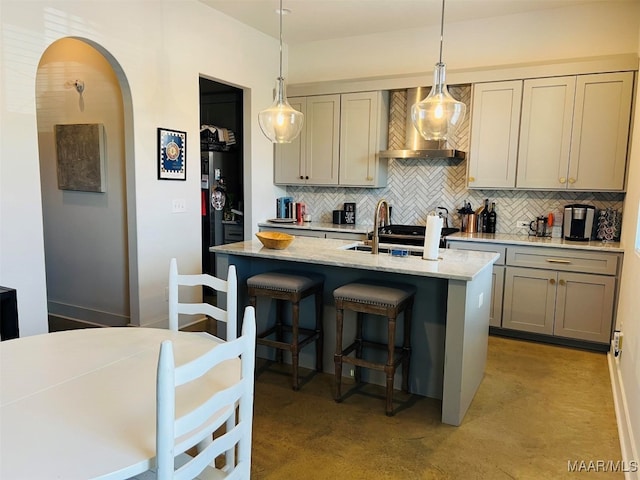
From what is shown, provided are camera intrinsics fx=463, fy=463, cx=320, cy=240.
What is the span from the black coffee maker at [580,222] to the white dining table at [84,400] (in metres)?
3.53

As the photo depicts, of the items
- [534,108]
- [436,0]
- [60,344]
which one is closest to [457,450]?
[60,344]

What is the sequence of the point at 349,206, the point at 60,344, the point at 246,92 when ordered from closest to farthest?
the point at 60,344, the point at 246,92, the point at 349,206

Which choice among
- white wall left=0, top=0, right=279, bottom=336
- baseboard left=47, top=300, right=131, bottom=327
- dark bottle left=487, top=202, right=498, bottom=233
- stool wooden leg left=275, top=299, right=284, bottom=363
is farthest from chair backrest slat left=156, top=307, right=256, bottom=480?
dark bottle left=487, top=202, right=498, bottom=233

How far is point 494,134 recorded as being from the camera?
171 inches

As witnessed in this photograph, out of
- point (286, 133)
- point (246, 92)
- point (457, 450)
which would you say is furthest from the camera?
point (246, 92)

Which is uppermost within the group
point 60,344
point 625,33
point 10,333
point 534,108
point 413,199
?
point 625,33

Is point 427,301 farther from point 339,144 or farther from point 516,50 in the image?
point 516,50

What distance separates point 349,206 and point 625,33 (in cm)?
302

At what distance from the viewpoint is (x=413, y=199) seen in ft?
16.8

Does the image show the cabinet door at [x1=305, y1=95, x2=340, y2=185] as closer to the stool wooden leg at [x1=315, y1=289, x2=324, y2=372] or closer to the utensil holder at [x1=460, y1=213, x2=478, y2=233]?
the utensil holder at [x1=460, y1=213, x2=478, y2=233]

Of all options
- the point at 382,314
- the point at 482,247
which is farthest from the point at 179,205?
the point at 482,247

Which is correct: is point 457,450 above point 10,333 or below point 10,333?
below

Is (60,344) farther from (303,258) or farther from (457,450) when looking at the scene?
(457,450)

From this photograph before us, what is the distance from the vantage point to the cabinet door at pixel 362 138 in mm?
4898
